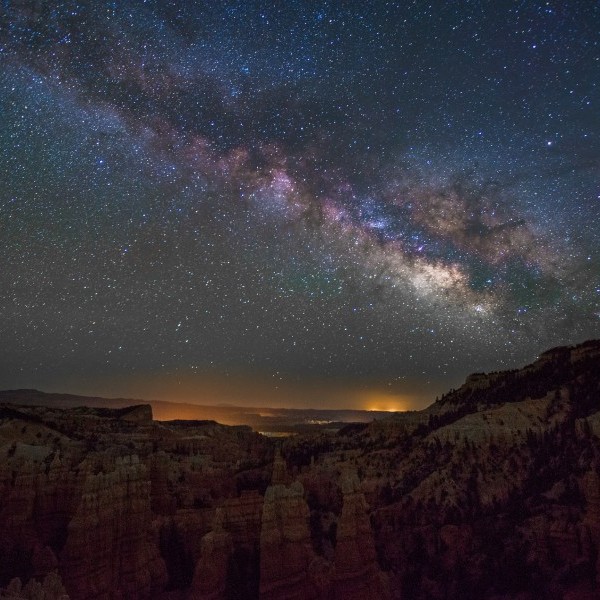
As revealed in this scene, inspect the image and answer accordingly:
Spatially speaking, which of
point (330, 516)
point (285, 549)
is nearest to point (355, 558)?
point (285, 549)

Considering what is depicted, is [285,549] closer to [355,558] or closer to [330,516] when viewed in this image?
[355,558]

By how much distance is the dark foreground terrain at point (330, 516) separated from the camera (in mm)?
35344

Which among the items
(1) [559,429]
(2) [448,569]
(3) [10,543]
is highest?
(1) [559,429]

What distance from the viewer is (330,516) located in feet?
167

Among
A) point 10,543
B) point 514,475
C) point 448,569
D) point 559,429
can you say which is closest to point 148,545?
point 10,543

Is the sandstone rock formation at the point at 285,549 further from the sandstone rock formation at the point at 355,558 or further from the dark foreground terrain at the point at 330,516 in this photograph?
the sandstone rock formation at the point at 355,558

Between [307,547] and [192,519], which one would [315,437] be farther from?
[307,547]

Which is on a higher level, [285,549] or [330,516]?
[285,549]

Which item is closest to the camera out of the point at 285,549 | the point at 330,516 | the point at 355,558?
the point at 285,549

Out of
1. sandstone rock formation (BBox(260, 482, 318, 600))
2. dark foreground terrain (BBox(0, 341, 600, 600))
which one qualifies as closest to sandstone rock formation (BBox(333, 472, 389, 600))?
dark foreground terrain (BBox(0, 341, 600, 600))

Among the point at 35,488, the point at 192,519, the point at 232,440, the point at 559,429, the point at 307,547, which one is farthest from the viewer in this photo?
the point at 232,440

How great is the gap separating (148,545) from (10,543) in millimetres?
9493

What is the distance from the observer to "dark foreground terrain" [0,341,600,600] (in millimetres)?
35344

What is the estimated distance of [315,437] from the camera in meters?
88.9
